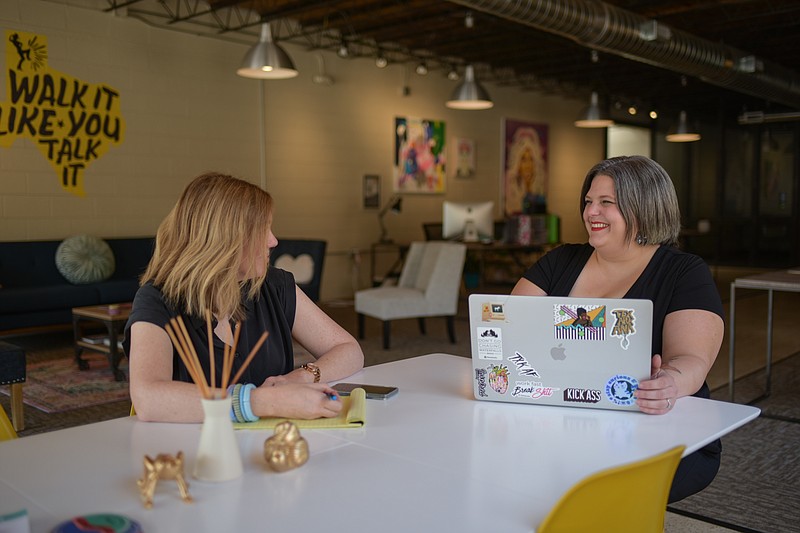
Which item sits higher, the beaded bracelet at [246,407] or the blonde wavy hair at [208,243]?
the blonde wavy hair at [208,243]

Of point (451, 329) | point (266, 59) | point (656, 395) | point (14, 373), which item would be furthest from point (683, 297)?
point (266, 59)

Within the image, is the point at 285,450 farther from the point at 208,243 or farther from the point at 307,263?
the point at 307,263

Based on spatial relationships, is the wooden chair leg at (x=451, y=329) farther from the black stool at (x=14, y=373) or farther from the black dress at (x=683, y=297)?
the black dress at (x=683, y=297)

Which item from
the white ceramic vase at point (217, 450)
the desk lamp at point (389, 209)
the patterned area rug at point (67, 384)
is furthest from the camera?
the desk lamp at point (389, 209)

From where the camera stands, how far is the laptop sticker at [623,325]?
1.52 metres

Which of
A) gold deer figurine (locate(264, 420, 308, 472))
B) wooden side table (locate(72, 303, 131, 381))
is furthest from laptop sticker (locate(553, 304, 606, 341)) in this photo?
wooden side table (locate(72, 303, 131, 381))

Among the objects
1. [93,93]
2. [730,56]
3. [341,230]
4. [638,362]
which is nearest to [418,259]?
[341,230]

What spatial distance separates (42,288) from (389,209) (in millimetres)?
4781

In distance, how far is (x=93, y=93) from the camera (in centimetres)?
712

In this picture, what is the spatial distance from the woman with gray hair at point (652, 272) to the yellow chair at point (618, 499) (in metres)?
0.58

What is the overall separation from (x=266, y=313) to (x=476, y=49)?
8.47 m

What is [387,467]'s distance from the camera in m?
1.31

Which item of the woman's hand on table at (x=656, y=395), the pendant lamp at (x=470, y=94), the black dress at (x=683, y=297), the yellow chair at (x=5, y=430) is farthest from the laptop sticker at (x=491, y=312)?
the pendant lamp at (x=470, y=94)

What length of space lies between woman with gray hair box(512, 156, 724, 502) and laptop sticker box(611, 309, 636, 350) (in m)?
0.28
